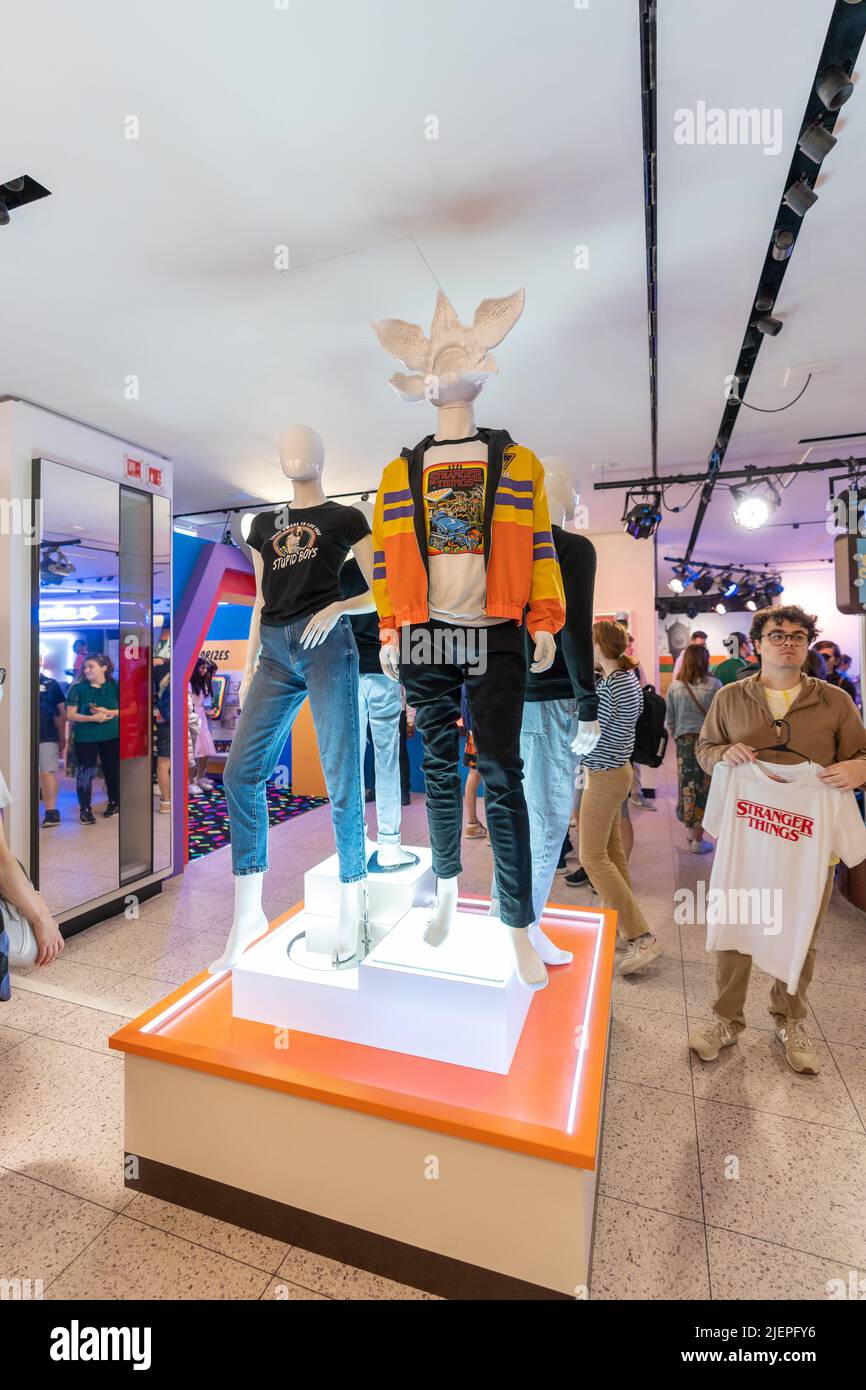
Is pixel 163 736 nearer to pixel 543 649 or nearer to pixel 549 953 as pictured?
pixel 549 953

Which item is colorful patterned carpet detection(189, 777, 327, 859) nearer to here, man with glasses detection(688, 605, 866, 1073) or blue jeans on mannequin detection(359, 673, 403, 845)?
blue jeans on mannequin detection(359, 673, 403, 845)

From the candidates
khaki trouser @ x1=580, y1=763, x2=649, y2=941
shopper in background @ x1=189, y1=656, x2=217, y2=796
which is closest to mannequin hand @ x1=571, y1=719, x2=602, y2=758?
khaki trouser @ x1=580, y1=763, x2=649, y2=941

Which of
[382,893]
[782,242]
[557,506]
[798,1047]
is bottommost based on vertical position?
[798,1047]

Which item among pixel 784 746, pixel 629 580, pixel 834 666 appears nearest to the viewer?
pixel 784 746

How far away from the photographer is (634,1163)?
1966mm

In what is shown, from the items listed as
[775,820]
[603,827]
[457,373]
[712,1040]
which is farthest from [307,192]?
[712,1040]

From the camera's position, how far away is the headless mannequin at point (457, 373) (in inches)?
69.6

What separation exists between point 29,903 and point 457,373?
5.64ft

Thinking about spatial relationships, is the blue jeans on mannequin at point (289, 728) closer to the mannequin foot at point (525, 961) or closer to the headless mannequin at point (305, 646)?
the headless mannequin at point (305, 646)

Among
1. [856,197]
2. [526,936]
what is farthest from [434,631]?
[856,197]

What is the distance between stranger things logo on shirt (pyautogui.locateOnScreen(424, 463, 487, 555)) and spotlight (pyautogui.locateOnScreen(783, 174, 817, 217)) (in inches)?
58.3

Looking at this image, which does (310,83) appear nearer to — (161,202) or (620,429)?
(161,202)

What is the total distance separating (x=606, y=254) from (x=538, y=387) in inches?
50.5

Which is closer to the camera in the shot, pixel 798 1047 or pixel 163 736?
pixel 798 1047
